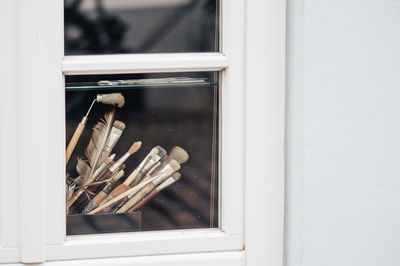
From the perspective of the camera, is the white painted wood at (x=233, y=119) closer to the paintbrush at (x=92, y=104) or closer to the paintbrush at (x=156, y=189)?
the paintbrush at (x=156, y=189)

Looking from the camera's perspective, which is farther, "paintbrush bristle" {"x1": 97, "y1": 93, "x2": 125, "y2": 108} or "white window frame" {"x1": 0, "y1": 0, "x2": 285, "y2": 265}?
"paintbrush bristle" {"x1": 97, "y1": 93, "x2": 125, "y2": 108}

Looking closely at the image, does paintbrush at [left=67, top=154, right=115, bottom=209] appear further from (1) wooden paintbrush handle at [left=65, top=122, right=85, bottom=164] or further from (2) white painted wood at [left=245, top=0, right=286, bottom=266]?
(2) white painted wood at [left=245, top=0, right=286, bottom=266]

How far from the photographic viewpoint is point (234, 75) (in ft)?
4.03

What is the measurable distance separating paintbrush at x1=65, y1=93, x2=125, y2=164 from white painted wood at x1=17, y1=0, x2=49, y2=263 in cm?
8

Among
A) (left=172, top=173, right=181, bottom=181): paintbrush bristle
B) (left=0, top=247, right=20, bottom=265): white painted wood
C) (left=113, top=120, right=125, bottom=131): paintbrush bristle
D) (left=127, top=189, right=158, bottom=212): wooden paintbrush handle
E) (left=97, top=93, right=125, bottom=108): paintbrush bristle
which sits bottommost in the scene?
(left=0, top=247, right=20, bottom=265): white painted wood

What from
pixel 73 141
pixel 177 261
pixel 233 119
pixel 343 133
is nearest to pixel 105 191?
pixel 73 141

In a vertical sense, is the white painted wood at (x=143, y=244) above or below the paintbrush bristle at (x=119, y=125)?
below

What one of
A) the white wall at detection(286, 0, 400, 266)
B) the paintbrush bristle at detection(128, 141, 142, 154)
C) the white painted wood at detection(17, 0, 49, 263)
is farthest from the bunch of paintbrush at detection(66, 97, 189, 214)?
the white wall at detection(286, 0, 400, 266)

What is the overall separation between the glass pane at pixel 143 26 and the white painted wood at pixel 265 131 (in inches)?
4.7

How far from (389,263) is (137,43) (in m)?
0.80

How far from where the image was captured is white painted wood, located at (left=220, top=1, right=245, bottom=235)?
Answer: 1223 mm

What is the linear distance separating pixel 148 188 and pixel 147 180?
0.8 inches

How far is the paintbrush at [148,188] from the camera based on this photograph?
1.30m

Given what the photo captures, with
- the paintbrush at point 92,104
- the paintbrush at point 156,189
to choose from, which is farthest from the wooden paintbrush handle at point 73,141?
the paintbrush at point 156,189
